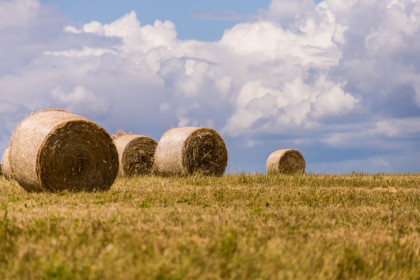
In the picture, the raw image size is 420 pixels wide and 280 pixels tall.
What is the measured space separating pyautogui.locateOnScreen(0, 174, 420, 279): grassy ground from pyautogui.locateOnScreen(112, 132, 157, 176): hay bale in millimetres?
11126

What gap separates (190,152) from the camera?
70.3 ft

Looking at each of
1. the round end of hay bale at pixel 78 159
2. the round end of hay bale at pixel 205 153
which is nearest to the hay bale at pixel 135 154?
the round end of hay bale at pixel 205 153

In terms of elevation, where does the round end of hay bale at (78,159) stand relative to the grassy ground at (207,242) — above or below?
above

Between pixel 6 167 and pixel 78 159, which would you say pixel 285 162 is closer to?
pixel 6 167

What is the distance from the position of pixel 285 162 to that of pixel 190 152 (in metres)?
9.80

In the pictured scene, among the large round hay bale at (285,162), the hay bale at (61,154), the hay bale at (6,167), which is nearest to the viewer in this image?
the hay bale at (61,154)

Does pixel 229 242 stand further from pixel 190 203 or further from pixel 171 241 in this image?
pixel 190 203

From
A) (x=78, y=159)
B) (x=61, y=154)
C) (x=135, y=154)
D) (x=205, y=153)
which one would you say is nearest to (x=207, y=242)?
(x=61, y=154)

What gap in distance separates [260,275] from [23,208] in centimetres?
675

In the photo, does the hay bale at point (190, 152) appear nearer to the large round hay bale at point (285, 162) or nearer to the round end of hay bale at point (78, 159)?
A: the round end of hay bale at point (78, 159)

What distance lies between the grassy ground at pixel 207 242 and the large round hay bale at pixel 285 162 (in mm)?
17708

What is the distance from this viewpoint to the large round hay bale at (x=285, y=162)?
29.8m

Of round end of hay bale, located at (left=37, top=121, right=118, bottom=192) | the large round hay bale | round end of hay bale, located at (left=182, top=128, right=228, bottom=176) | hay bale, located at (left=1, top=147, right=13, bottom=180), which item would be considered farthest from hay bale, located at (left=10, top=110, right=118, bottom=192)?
the large round hay bale

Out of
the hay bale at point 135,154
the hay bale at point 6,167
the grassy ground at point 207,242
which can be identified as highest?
the hay bale at point 135,154
